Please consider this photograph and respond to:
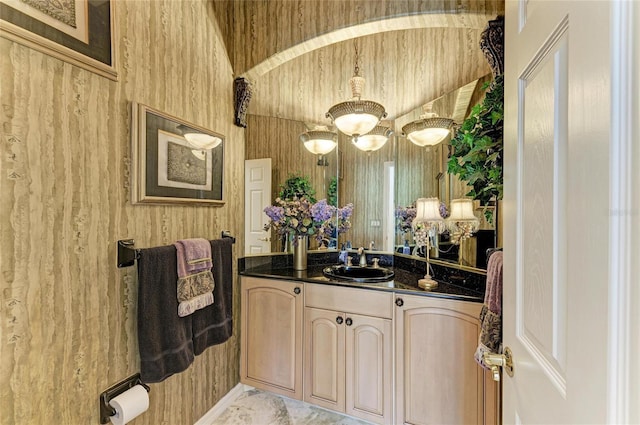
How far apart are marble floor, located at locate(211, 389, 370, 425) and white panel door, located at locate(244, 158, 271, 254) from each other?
1.08 metres

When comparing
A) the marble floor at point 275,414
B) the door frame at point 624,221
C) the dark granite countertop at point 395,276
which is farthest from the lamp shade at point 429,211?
the door frame at point 624,221

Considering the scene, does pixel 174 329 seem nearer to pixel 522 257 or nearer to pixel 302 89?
pixel 522 257

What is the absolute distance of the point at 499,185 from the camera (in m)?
1.11

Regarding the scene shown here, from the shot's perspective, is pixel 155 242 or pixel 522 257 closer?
pixel 522 257

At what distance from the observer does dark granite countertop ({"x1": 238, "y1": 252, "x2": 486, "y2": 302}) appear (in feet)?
5.39

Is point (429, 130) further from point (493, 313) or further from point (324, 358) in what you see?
point (324, 358)

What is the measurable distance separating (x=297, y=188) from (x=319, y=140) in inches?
18.2

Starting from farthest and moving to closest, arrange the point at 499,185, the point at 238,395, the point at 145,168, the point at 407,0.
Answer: the point at 238,395
the point at 407,0
the point at 145,168
the point at 499,185

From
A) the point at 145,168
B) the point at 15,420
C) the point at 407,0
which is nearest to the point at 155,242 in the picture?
the point at 145,168

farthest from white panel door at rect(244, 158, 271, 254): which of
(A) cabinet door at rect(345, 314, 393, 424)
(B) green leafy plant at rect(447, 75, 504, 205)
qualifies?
(B) green leafy plant at rect(447, 75, 504, 205)

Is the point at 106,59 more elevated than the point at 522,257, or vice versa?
the point at 106,59

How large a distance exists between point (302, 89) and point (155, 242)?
1800mm

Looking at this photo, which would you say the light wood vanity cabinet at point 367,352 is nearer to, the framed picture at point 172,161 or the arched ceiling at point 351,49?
the framed picture at point 172,161

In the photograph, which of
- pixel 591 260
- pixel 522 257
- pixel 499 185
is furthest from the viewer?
pixel 499 185
